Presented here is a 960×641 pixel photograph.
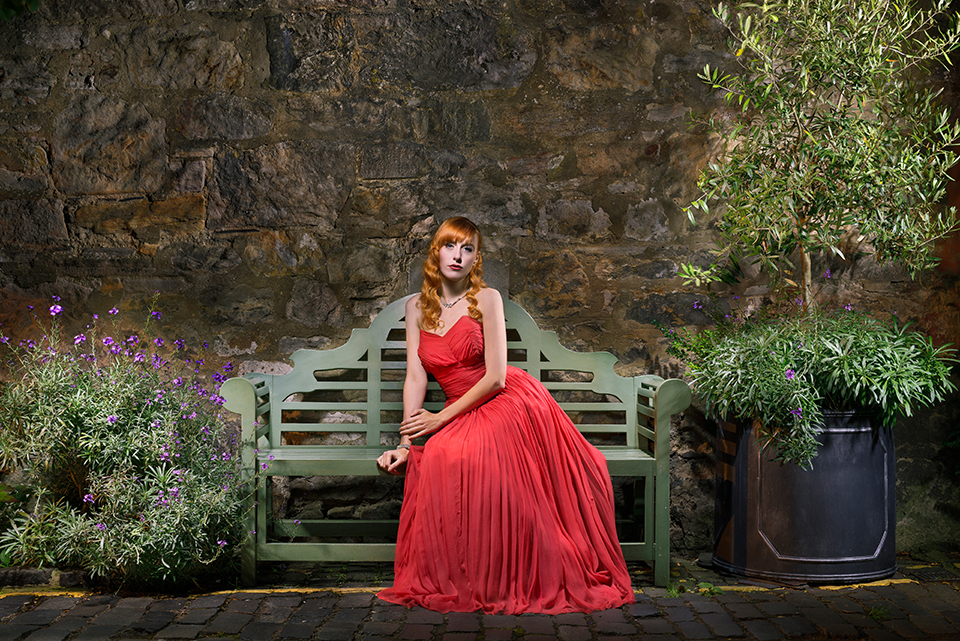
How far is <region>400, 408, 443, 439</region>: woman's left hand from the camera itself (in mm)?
3146

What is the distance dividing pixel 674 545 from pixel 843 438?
1.05 meters

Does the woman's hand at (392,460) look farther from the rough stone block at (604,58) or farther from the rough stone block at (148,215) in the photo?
the rough stone block at (604,58)

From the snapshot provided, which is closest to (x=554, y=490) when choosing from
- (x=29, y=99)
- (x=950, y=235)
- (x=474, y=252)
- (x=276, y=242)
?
(x=474, y=252)

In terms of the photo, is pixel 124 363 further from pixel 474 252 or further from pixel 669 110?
pixel 669 110

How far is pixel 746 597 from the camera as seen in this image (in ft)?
9.70

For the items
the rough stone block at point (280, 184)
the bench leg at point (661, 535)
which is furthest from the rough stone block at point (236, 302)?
the bench leg at point (661, 535)

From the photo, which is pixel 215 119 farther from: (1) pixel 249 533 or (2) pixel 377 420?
(1) pixel 249 533

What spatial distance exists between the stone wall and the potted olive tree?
0.50 m

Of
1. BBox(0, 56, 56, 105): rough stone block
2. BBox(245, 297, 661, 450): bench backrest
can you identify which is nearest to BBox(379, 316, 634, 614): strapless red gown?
BBox(245, 297, 661, 450): bench backrest

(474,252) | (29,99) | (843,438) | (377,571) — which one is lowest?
(377,571)

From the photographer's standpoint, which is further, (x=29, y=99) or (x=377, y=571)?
(x=29, y=99)

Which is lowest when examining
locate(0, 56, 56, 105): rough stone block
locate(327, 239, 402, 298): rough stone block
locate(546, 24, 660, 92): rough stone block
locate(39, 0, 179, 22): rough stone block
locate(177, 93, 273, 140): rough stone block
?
locate(327, 239, 402, 298): rough stone block

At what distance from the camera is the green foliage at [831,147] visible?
10.3 ft

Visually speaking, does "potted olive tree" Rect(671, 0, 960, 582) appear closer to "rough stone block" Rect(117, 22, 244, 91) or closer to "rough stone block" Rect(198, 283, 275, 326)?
"rough stone block" Rect(198, 283, 275, 326)
